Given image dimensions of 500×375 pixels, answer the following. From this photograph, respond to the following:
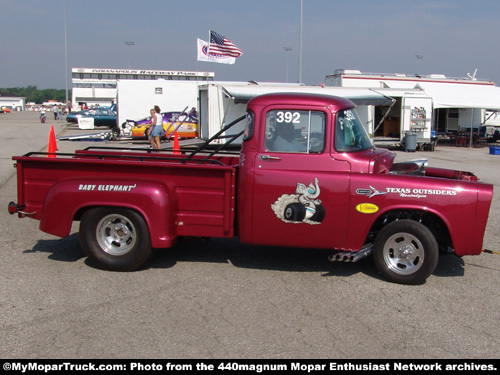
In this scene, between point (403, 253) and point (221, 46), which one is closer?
point (403, 253)

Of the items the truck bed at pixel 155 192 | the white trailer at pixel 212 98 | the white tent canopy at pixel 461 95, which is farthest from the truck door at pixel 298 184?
the white tent canopy at pixel 461 95

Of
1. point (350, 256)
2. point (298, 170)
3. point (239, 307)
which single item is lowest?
point (239, 307)

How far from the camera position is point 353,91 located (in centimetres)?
2170

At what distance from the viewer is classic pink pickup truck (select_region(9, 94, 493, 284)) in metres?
5.27

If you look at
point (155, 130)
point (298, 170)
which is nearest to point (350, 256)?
point (298, 170)

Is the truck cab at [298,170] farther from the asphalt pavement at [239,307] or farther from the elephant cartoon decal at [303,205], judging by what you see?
the asphalt pavement at [239,307]

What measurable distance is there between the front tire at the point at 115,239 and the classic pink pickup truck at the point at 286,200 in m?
0.01

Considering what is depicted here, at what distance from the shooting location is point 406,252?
5.42 m

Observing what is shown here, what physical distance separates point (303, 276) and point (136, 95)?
23885 mm

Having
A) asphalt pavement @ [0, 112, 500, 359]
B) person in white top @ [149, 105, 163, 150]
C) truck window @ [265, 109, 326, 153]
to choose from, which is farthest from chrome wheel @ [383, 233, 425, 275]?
person in white top @ [149, 105, 163, 150]

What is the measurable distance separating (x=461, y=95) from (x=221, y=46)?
12.9 m

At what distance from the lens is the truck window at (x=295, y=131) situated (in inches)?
217

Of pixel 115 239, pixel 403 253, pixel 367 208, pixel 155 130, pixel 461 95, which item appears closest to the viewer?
pixel 367 208

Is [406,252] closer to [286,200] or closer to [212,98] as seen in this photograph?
[286,200]
